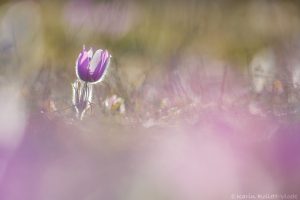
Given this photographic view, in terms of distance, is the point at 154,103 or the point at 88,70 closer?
the point at 88,70

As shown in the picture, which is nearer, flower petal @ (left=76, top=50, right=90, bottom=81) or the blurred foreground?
the blurred foreground

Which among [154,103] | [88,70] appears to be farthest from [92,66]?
[154,103]

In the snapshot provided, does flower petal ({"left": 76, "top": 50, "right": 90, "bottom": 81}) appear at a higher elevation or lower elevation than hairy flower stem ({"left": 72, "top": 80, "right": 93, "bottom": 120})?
higher

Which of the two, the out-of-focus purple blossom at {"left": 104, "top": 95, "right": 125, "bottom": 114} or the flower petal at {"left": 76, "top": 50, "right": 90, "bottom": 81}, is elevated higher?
the flower petal at {"left": 76, "top": 50, "right": 90, "bottom": 81}

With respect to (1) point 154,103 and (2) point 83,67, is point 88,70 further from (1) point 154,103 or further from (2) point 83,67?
(1) point 154,103

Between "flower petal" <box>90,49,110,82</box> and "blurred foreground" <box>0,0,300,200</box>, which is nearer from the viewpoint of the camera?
"blurred foreground" <box>0,0,300,200</box>

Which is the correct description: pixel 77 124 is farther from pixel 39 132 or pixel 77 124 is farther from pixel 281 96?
pixel 281 96

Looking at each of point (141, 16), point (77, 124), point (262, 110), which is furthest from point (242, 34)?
point (77, 124)

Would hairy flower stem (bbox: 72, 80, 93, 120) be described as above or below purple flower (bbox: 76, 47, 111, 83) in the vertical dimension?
below

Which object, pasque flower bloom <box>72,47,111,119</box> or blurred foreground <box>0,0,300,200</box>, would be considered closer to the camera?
blurred foreground <box>0,0,300,200</box>
